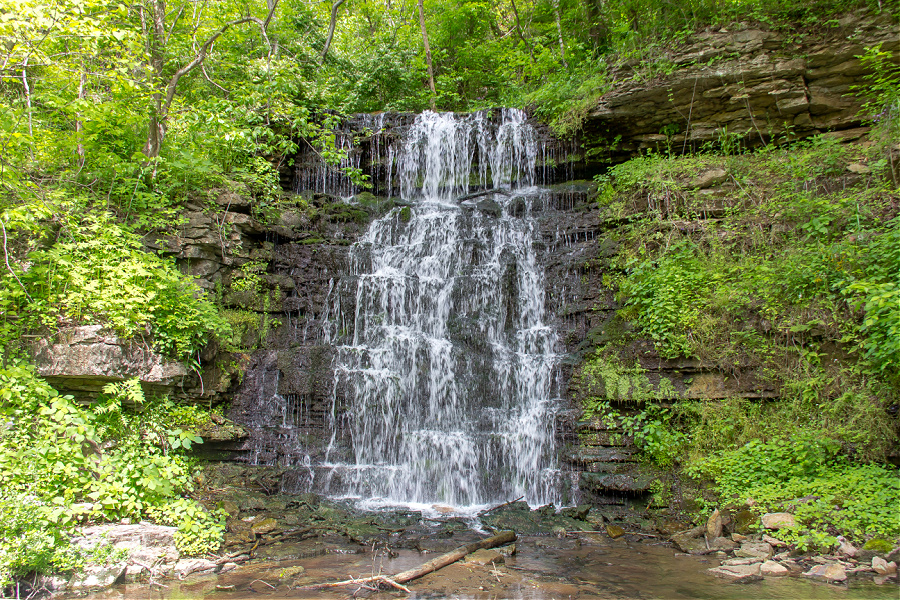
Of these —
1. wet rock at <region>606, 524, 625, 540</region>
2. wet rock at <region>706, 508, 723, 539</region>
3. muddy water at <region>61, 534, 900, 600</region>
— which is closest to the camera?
muddy water at <region>61, 534, 900, 600</region>

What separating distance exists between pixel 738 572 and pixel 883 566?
4.20 ft

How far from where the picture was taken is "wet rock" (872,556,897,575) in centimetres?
466

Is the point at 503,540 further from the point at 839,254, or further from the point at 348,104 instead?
the point at 348,104

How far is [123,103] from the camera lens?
306 inches

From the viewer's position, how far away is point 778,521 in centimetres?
566

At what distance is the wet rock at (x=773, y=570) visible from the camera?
4878mm

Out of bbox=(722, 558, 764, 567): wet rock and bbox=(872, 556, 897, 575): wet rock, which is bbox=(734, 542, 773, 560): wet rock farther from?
bbox=(872, 556, 897, 575): wet rock

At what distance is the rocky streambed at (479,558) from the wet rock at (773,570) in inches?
0.6

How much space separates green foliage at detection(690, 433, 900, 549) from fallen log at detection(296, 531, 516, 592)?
9.76 ft

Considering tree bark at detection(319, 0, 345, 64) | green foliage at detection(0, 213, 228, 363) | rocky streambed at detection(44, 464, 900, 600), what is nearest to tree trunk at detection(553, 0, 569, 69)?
tree bark at detection(319, 0, 345, 64)

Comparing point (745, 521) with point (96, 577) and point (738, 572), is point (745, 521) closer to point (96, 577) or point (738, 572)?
point (738, 572)

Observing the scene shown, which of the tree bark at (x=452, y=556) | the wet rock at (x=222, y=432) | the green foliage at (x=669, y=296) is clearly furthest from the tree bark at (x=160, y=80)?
the tree bark at (x=452, y=556)

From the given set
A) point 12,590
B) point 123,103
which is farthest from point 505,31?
point 12,590

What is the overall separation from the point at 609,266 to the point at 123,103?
28.9 feet
